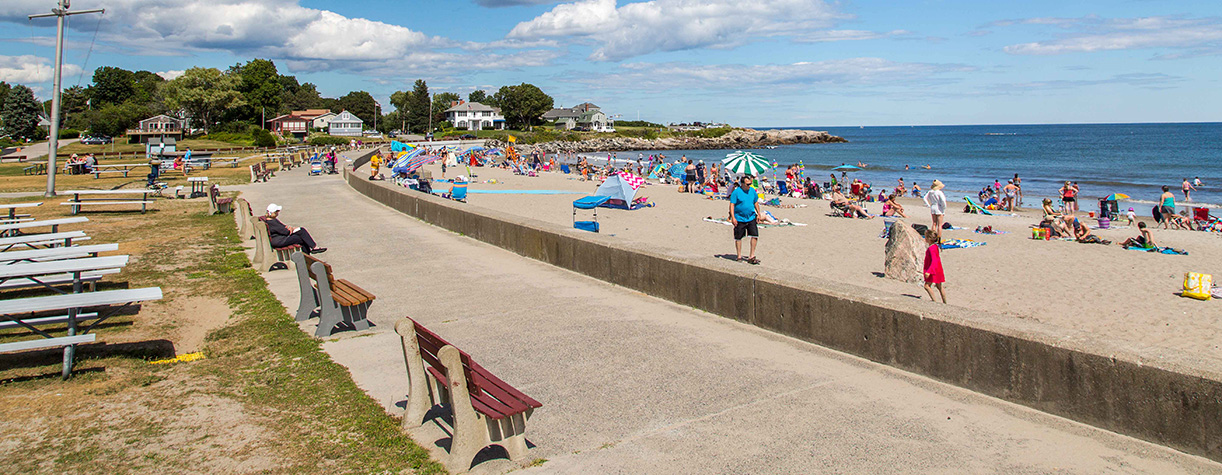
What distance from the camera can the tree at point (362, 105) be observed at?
459 ft

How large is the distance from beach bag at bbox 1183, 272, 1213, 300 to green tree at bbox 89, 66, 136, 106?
468 feet

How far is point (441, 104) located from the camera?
14488 centimetres

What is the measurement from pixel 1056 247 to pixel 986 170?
45.9m

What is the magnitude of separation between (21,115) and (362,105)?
196ft

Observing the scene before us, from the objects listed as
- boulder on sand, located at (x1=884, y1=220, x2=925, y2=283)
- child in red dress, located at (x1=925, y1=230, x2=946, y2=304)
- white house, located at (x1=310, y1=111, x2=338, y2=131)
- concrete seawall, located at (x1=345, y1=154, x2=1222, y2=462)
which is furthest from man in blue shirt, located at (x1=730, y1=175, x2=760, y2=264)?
white house, located at (x1=310, y1=111, x2=338, y2=131)

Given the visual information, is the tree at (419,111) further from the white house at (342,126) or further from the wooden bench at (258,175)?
the wooden bench at (258,175)

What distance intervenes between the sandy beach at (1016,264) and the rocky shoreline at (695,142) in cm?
7095

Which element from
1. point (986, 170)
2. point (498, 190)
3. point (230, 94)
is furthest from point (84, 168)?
point (230, 94)

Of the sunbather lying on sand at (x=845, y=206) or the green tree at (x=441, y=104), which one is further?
the green tree at (x=441, y=104)

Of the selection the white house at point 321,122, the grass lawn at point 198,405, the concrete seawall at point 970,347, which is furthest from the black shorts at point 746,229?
the white house at point 321,122

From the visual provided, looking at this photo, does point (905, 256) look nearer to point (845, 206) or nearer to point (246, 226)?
point (845, 206)

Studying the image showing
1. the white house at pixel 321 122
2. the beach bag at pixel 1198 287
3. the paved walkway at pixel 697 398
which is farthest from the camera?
the white house at pixel 321 122

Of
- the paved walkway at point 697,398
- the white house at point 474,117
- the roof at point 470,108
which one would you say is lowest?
the paved walkway at point 697,398

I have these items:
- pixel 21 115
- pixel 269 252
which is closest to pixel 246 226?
pixel 269 252
